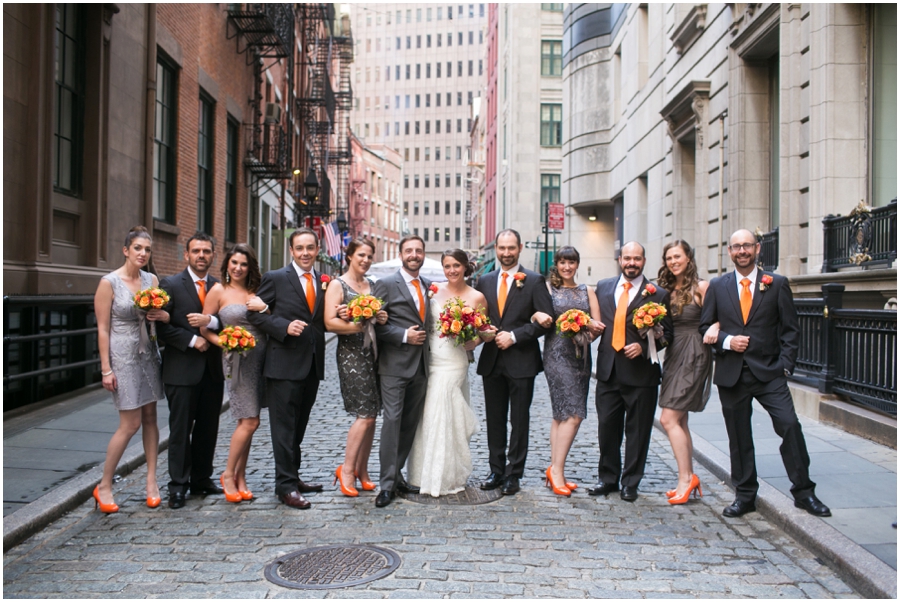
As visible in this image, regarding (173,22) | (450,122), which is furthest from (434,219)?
(173,22)

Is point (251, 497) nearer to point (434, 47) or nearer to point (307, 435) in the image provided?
point (307, 435)

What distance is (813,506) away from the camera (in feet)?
19.3

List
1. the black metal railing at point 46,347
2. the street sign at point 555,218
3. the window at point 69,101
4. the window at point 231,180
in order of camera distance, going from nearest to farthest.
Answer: the black metal railing at point 46,347
the window at point 69,101
the window at point 231,180
the street sign at point 555,218

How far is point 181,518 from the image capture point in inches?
240

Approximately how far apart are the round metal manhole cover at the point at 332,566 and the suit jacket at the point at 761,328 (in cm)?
305

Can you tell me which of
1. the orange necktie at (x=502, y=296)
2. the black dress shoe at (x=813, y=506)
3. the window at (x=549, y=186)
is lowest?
the black dress shoe at (x=813, y=506)

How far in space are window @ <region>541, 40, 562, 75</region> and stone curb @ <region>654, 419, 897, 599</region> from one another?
4386 cm

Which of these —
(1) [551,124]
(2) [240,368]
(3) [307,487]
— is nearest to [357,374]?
(2) [240,368]

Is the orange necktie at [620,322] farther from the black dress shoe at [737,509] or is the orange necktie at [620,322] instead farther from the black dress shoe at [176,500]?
the black dress shoe at [176,500]

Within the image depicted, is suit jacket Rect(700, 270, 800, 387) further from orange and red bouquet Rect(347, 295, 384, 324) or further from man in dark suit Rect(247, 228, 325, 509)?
man in dark suit Rect(247, 228, 325, 509)

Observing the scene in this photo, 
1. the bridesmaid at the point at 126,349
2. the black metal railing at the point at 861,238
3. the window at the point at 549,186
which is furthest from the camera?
the window at the point at 549,186

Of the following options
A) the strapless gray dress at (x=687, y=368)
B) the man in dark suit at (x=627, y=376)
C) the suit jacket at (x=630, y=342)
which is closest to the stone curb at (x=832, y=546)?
the strapless gray dress at (x=687, y=368)

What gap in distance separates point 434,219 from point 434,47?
86.6 ft

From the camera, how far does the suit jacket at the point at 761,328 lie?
6.18m
